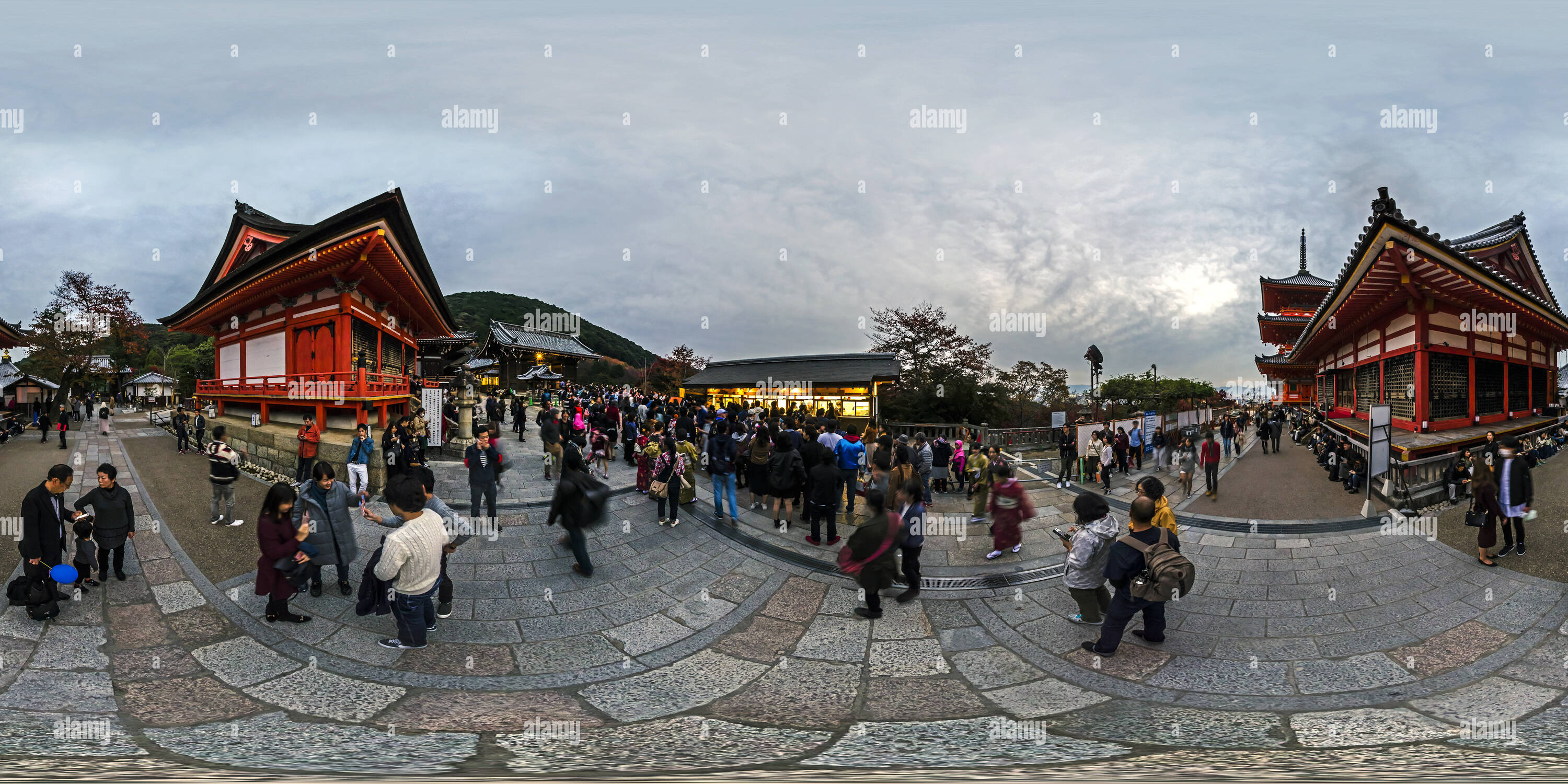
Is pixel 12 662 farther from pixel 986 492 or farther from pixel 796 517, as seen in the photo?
pixel 986 492

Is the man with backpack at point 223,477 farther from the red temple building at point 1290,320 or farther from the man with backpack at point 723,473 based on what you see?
the red temple building at point 1290,320

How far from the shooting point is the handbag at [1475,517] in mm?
5641

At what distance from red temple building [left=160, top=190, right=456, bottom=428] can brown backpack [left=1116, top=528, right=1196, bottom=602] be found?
11635mm

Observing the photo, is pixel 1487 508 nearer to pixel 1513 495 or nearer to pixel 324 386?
pixel 1513 495

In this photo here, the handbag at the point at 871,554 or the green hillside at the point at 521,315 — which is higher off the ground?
the green hillside at the point at 521,315

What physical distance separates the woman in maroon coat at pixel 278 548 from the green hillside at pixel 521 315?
211 feet

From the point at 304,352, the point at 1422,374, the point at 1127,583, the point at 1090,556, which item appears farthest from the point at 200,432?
the point at 1422,374

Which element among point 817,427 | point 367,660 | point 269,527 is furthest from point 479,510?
point 817,427

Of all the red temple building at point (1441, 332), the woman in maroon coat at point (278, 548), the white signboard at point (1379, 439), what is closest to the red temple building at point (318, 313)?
the woman in maroon coat at point (278, 548)

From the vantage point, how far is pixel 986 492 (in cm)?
802

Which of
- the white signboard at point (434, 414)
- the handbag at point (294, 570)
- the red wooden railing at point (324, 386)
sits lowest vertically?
the handbag at point (294, 570)

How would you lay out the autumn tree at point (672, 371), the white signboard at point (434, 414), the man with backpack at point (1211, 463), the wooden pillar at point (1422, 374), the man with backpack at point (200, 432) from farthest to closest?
the autumn tree at point (672, 371) → the man with backpack at point (200, 432) → the white signboard at point (434, 414) → the wooden pillar at point (1422, 374) → the man with backpack at point (1211, 463)

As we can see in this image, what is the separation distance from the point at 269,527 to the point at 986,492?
7.76m

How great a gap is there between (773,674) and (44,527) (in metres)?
6.04
